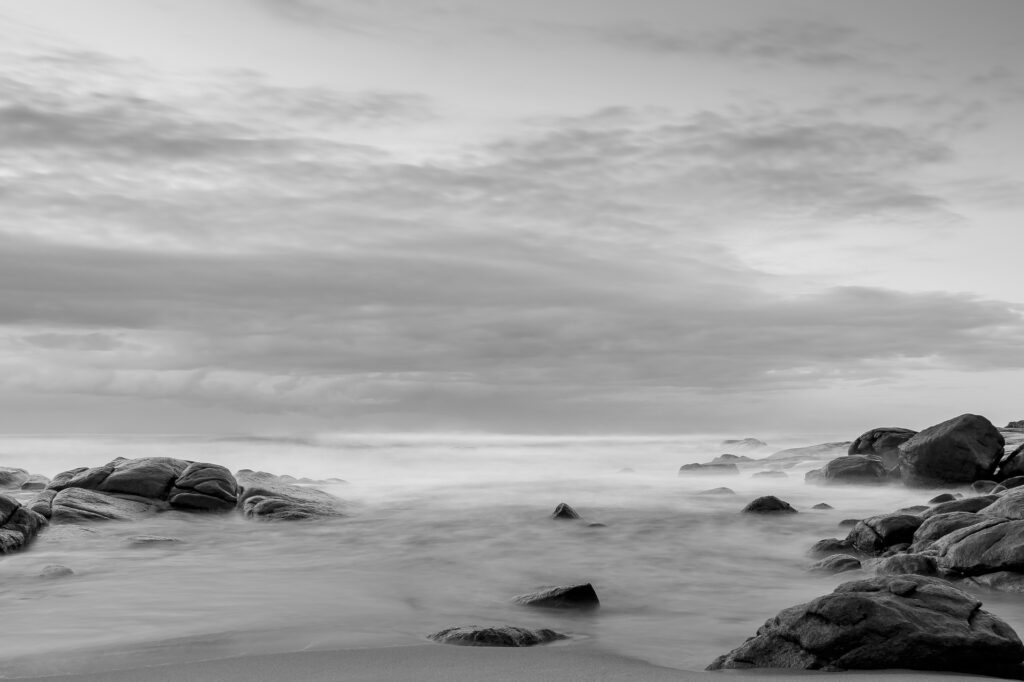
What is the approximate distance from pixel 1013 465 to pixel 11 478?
25.9 metres

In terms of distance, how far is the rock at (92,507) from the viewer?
15.9 m

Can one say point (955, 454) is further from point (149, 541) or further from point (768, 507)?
point (149, 541)

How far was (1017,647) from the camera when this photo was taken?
6.25 metres

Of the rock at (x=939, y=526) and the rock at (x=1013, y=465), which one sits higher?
the rock at (x=1013, y=465)

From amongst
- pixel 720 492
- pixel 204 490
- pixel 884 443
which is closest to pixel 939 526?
pixel 720 492

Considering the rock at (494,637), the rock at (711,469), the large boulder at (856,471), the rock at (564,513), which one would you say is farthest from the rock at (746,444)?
the rock at (494,637)

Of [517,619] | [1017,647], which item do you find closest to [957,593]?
[1017,647]

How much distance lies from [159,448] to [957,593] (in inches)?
2647

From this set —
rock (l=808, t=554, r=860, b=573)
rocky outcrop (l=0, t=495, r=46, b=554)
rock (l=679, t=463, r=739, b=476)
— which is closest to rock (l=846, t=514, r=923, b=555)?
rock (l=808, t=554, r=860, b=573)

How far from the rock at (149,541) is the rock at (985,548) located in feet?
38.0

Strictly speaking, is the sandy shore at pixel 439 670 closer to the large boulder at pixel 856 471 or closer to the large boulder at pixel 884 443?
the large boulder at pixel 856 471

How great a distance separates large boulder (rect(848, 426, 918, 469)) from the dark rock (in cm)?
1372

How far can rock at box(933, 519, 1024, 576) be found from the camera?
9633 millimetres

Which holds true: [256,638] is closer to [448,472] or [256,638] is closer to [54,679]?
[54,679]
